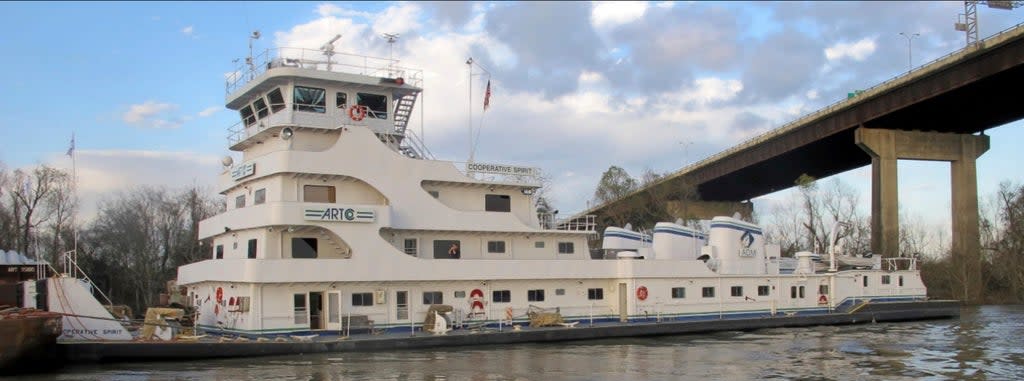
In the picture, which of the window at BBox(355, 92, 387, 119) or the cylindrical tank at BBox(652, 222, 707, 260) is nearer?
the window at BBox(355, 92, 387, 119)

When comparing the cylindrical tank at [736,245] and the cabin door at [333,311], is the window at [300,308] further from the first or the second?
the cylindrical tank at [736,245]

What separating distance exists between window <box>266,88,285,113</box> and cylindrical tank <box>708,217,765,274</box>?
46.9 feet

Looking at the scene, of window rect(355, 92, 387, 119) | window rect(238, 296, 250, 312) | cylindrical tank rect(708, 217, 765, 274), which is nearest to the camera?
window rect(238, 296, 250, 312)

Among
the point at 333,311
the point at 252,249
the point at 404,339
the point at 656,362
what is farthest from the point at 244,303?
the point at 656,362

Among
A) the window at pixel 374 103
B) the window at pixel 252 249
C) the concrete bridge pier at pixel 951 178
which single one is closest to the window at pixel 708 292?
the window at pixel 374 103

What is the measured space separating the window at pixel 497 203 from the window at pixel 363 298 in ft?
14.5

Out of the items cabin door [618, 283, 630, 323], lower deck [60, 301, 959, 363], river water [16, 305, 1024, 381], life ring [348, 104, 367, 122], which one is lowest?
river water [16, 305, 1024, 381]

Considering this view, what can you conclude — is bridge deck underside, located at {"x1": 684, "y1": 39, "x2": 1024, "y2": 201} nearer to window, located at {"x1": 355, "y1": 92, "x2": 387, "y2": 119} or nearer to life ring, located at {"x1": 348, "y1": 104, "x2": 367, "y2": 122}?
window, located at {"x1": 355, "y1": 92, "x2": 387, "y2": 119}

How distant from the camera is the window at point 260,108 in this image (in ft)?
76.4

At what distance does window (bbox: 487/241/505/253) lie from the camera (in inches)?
935

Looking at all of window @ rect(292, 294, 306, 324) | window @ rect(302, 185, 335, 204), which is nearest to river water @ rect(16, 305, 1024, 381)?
window @ rect(292, 294, 306, 324)

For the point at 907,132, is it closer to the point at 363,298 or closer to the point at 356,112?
the point at 356,112

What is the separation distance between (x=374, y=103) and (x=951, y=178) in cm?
3642

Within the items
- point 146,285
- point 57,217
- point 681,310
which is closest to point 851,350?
point 681,310
